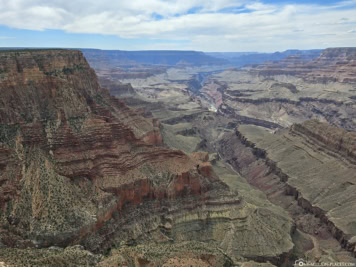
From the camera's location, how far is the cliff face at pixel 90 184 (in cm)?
5225

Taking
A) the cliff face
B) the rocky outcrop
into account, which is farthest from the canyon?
the rocky outcrop

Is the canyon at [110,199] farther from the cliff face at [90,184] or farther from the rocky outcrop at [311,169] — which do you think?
the rocky outcrop at [311,169]

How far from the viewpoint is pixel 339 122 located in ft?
593

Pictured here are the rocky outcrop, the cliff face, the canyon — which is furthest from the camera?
the rocky outcrop

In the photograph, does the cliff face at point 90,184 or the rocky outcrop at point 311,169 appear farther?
the rocky outcrop at point 311,169

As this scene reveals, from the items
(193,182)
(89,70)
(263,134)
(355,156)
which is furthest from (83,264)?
(263,134)

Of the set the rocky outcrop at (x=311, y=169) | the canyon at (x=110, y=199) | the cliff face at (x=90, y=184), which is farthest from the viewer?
the rocky outcrop at (x=311, y=169)

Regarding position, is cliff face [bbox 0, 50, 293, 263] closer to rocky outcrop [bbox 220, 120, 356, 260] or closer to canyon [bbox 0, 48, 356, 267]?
canyon [bbox 0, 48, 356, 267]

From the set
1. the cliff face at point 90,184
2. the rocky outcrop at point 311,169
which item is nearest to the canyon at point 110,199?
the cliff face at point 90,184

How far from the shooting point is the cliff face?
2057 inches

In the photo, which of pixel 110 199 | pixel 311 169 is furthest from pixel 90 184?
pixel 311 169

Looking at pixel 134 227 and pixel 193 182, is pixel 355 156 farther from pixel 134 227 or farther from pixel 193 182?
pixel 134 227

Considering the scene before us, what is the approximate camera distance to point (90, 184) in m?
59.9

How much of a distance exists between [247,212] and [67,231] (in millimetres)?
33761
